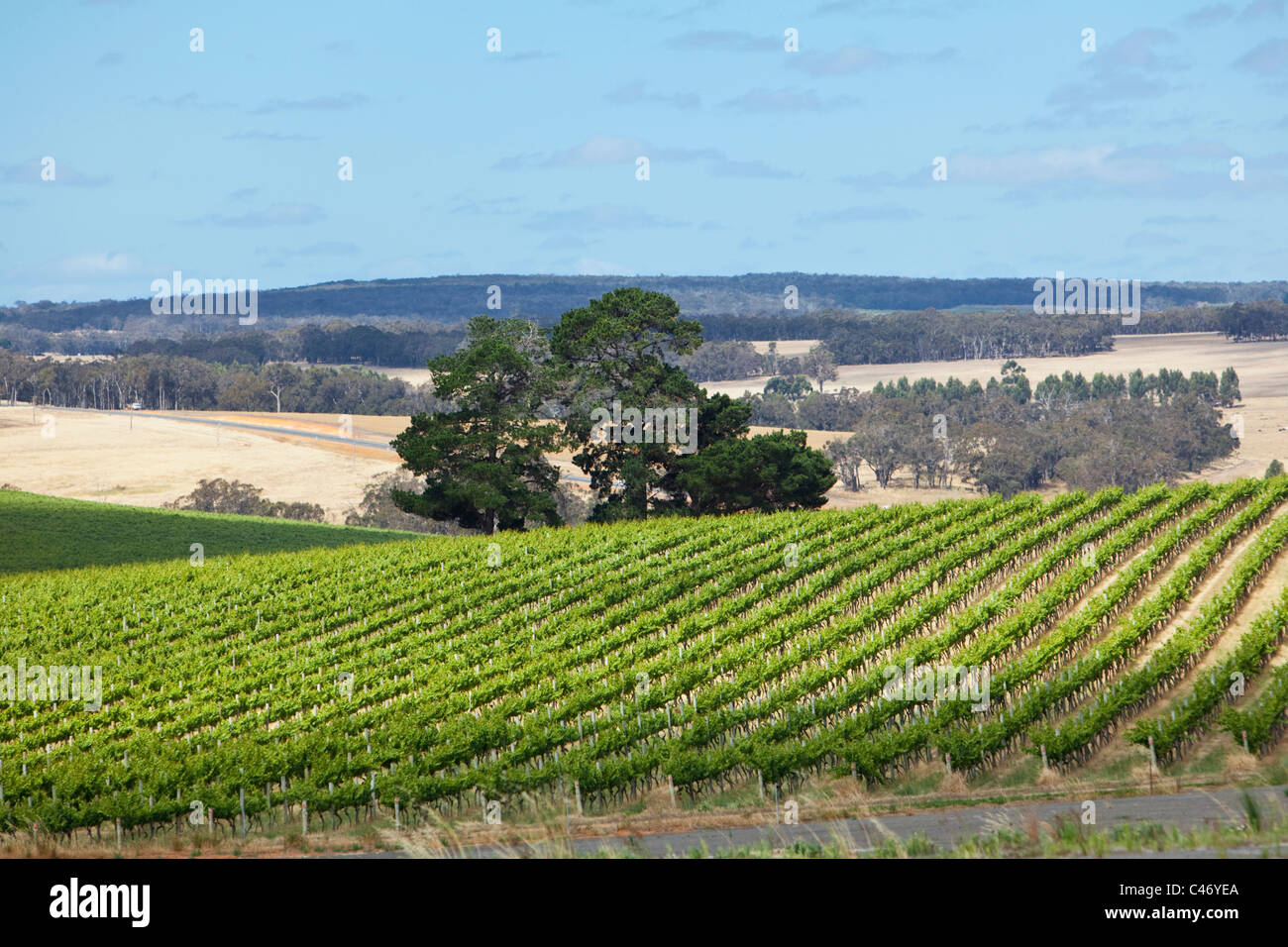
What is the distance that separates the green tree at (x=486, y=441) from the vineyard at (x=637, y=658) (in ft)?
29.2

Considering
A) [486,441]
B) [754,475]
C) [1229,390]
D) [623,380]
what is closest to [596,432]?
[623,380]

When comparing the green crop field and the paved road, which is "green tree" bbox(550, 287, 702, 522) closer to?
the green crop field

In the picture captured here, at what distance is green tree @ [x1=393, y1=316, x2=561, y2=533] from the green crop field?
638cm

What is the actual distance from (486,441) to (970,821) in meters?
43.8

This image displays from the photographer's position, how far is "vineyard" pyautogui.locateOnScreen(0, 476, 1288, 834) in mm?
23172

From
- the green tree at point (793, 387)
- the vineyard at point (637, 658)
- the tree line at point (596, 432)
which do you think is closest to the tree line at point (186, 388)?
the green tree at point (793, 387)

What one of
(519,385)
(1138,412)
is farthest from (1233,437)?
(519,385)

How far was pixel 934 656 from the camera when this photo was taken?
31297mm

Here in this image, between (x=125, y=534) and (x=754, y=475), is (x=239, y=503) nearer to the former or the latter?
(x=125, y=534)

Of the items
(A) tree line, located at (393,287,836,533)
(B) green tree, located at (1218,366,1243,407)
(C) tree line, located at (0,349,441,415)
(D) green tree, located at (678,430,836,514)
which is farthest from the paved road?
(B) green tree, located at (1218,366,1243,407)

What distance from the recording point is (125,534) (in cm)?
6144
